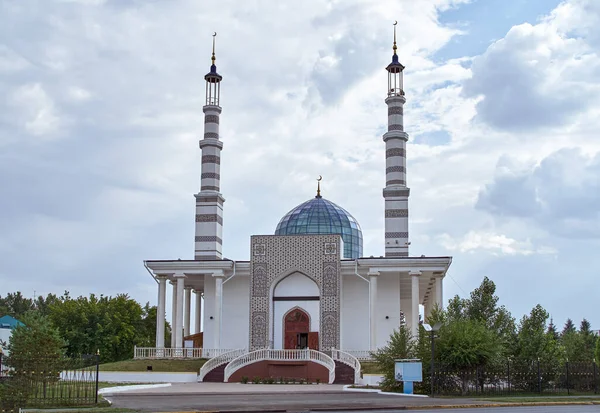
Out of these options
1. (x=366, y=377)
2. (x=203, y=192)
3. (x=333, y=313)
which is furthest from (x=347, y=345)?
(x=203, y=192)

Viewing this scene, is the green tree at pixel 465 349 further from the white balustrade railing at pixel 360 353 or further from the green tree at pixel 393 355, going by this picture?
the white balustrade railing at pixel 360 353

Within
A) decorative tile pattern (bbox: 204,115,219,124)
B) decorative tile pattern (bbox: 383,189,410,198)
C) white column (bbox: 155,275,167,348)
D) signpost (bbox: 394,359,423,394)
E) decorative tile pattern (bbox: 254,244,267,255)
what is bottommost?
signpost (bbox: 394,359,423,394)

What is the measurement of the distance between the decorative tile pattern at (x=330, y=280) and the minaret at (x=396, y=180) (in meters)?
3.31

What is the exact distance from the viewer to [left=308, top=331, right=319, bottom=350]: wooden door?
4203 centimetres

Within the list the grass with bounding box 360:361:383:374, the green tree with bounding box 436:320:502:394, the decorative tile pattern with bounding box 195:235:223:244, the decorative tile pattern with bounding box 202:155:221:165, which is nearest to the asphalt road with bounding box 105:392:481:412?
the green tree with bounding box 436:320:502:394

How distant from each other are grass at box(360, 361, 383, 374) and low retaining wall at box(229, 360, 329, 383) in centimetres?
180

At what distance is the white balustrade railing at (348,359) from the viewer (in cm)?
3509

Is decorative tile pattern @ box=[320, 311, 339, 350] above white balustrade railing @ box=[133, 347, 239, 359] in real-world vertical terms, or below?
above

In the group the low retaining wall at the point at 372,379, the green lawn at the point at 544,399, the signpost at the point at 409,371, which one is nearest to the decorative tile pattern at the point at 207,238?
the low retaining wall at the point at 372,379

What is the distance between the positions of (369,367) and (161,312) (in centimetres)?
1242

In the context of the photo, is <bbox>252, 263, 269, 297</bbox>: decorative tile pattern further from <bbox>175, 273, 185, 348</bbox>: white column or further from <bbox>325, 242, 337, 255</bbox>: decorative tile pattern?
<bbox>175, 273, 185, 348</bbox>: white column

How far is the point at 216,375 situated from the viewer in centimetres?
3750

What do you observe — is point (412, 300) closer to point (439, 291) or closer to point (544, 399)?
point (439, 291)

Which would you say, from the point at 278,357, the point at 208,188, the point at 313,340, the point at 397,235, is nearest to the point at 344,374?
the point at 278,357
